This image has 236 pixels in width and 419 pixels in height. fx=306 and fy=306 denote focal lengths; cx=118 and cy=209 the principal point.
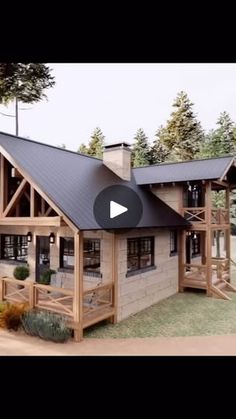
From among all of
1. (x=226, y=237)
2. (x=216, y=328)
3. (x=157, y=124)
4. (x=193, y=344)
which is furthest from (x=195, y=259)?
(x=157, y=124)

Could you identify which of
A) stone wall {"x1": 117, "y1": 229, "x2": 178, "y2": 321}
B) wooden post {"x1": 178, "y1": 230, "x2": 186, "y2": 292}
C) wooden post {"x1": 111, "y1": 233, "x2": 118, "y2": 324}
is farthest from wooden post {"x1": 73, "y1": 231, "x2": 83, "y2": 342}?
wooden post {"x1": 178, "y1": 230, "x2": 186, "y2": 292}

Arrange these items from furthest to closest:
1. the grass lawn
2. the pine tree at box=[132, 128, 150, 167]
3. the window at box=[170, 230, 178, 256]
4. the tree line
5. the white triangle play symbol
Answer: the pine tree at box=[132, 128, 150, 167]
the tree line
the window at box=[170, 230, 178, 256]
the white triangle play symbol
the grass lawn

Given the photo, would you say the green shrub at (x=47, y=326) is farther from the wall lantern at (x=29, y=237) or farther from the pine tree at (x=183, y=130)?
the pine tree at (x=183, y=130)

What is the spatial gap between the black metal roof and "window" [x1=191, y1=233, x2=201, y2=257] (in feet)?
9.65

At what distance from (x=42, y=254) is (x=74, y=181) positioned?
3349mm

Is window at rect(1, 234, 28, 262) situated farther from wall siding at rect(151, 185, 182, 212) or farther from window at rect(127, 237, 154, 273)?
wall siding at rect(151, 185, 182, 212)

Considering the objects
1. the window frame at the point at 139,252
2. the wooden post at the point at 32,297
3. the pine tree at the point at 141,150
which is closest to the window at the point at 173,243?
the window frame at the point at 139,252

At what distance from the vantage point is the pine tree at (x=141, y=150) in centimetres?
4334

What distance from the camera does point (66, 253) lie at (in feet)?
37.6

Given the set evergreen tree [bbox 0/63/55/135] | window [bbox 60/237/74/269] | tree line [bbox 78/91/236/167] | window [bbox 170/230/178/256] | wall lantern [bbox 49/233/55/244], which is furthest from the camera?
tree line [bbox 78/91/236/167]

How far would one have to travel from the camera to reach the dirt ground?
764 centimetres

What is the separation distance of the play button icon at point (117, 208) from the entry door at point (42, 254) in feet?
9.98

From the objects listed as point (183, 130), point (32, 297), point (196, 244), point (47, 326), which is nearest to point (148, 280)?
point (32, 297)
